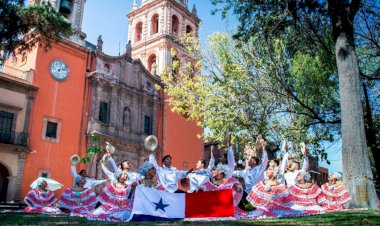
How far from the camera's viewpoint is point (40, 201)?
12.6m

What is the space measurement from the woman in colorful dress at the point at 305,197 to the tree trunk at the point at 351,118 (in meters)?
0.81

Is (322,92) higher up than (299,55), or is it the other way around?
(299,55)

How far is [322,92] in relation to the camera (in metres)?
16.8

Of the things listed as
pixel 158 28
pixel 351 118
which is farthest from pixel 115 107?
pixel 351 118

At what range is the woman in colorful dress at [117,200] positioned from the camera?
29.8 feet

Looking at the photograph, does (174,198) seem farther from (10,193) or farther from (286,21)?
(10,193)

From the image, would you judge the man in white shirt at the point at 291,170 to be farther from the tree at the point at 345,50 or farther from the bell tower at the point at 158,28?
the bell tower at the point at 158,28

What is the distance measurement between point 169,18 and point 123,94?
9.76 meters

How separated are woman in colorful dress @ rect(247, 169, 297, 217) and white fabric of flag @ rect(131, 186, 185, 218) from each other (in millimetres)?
1785

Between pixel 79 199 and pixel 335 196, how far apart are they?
8.19 m

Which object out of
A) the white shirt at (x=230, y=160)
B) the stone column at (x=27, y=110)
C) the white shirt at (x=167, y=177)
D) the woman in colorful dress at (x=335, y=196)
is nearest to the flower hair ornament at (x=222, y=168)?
the white shirt at (x=230, y=160)

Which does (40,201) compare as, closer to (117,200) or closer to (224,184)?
(117,200)

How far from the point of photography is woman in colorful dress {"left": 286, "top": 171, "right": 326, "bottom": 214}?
9266mm

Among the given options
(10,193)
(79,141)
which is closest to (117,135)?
(79,141)
